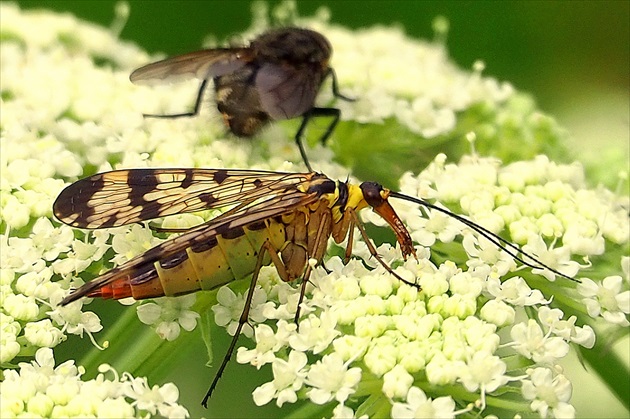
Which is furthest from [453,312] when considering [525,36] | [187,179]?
[525,36]

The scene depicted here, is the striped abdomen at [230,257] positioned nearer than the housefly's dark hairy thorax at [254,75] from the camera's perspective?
Yes

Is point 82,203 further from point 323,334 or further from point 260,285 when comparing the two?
point 323,334

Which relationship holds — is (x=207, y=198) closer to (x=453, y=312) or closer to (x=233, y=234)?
(x=233, y=234)

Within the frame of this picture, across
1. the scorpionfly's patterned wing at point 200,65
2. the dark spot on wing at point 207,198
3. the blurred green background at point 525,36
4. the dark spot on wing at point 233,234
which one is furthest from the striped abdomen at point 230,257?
the blurred green background at point 525,36

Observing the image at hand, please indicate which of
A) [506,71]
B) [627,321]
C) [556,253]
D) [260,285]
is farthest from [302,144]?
[506,71]

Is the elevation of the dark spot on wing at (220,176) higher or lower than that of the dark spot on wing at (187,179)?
lower

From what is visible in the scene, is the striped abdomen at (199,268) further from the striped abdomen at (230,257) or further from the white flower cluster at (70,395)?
the white flower cluster at (70,395)
